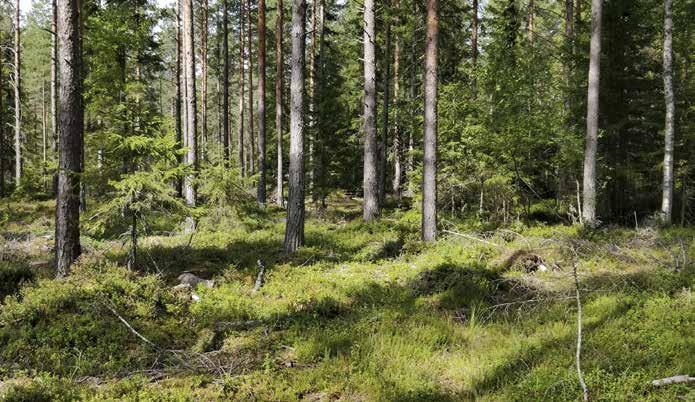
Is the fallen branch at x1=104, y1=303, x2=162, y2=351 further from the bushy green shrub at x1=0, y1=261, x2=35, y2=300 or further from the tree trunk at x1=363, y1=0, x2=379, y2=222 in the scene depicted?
the tree trunk at x1=363, y1=0, x2=379, y2=222

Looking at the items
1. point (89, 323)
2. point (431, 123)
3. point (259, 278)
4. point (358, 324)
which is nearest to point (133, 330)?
point (89, 323)

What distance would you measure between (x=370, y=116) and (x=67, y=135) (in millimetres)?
9331

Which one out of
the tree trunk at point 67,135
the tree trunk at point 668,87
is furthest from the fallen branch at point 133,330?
the tree trunk at point 668,87

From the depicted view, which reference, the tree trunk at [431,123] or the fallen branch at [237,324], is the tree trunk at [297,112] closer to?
the tree trunk at [431,123]

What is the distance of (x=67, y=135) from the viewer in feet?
28.5

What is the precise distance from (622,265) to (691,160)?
1100 centimetres

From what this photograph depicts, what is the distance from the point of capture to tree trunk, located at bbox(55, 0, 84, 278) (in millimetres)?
8617

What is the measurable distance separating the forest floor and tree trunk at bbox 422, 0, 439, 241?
103 cm

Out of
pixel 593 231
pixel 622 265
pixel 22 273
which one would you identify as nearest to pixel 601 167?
pixel 593 231

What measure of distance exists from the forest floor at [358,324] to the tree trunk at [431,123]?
1030 millimetres

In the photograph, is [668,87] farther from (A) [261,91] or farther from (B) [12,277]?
(B) [12,277]

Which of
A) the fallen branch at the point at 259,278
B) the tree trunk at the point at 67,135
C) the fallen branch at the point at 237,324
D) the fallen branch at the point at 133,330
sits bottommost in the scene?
the fallen branch at the point at 237,324

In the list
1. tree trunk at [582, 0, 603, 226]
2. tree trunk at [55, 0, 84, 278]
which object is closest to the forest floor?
tree trunk at [55, 0, 84, 278]

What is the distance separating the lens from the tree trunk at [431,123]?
12.2 metres
